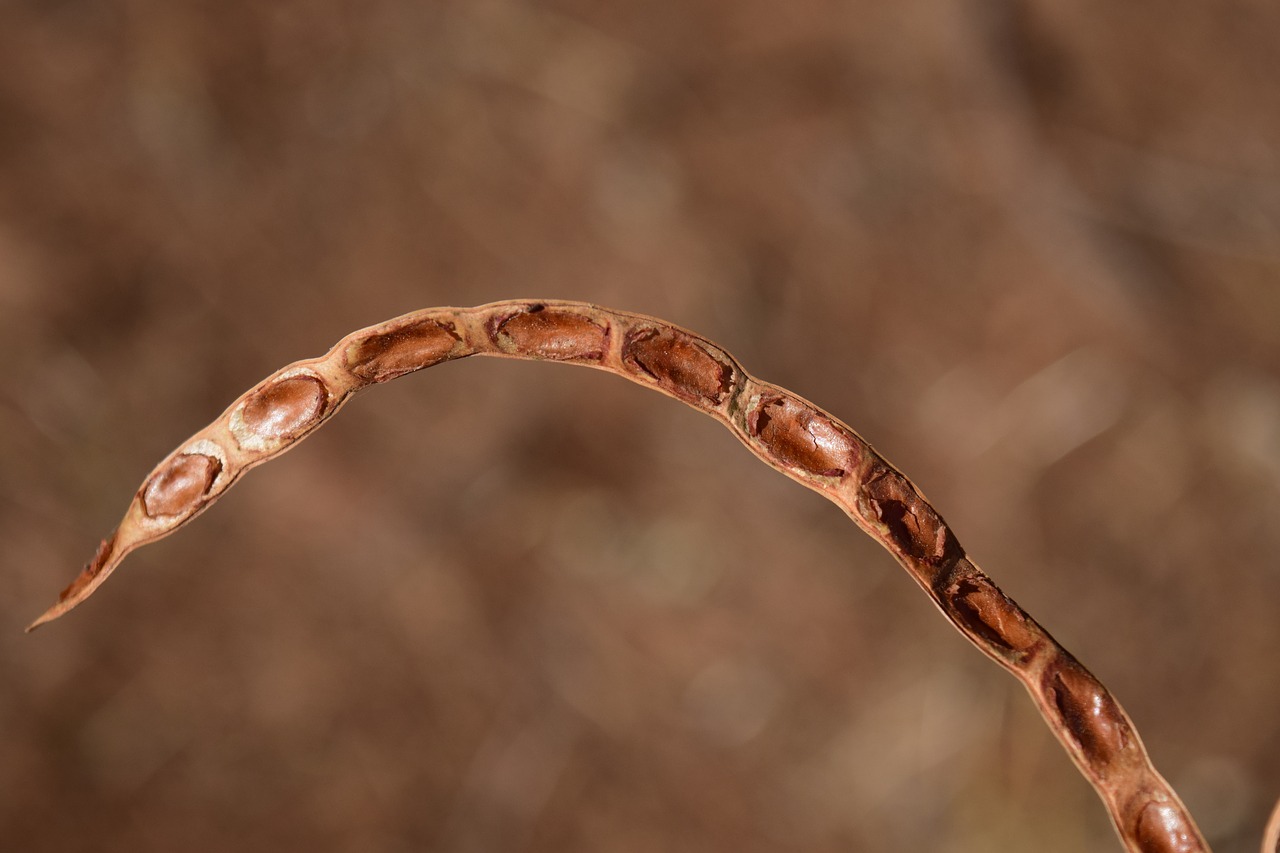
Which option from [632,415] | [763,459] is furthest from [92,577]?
[632,415]

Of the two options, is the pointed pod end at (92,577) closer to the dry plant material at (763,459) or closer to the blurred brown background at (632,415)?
the dry plant material at (763,459)

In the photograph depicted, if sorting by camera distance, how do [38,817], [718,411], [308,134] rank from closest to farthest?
[718,411], [38,817], [308,134]

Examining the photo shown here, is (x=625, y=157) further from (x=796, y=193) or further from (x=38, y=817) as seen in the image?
(x=38, y=817)

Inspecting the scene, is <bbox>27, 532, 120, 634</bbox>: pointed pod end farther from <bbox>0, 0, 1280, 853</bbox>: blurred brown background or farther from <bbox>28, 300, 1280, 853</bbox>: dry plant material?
<bbox>0, 0, 1280, 853</bbox>: blurred brown background

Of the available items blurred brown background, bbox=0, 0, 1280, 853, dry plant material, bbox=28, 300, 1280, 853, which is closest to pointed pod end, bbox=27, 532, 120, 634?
dry plant material, bbox=28, 300, 1280, 853

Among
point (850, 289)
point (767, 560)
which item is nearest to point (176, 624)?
point (767, 560)

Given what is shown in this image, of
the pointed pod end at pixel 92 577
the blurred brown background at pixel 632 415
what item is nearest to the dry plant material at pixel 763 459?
the pointed pod end at pixel 92 577

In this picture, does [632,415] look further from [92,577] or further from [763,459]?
[92,577]
